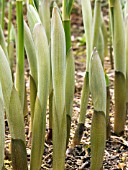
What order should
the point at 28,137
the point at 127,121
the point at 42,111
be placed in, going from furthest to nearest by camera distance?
the point at 127,121 → the point at 28,137 → the point at 42,111

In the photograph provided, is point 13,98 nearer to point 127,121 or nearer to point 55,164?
point 55,164

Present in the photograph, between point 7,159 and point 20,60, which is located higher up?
point 20,60

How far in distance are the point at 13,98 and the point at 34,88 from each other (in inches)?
9.9

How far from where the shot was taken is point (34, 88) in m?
1.22

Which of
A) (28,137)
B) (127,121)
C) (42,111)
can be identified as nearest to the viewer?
(42,111)

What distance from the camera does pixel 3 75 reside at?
0.95 metres

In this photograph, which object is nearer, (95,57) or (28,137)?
(95,57)

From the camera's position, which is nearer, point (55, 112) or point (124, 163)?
point (55, 112)

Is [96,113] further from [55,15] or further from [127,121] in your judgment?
[127,121]

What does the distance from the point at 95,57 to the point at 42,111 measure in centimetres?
19

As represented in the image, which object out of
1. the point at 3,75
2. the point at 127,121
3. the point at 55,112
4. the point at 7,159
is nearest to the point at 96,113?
the point at 55,112

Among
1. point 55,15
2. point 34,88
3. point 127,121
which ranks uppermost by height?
point 55,15

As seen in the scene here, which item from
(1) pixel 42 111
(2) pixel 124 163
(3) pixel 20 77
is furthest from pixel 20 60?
→ (2) pixel 124 163

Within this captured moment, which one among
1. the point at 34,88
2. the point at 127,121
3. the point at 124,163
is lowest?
the point at 124,163
